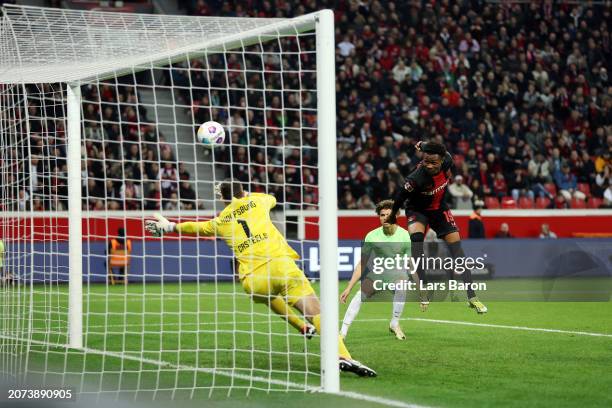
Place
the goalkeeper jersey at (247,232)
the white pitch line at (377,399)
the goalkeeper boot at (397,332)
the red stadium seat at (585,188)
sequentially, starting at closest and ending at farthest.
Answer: the white pitch line at (377,399) → the goalkeeper jersey at (247,232) → the goalkeeper boot at (397,332) → the red stadium seat at (585,188)

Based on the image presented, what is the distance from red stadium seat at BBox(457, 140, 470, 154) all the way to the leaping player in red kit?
1629 cm

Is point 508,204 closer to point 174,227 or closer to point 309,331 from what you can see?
point 309,331

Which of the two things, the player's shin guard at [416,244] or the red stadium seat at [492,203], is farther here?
the red stadium seat at [492,203]

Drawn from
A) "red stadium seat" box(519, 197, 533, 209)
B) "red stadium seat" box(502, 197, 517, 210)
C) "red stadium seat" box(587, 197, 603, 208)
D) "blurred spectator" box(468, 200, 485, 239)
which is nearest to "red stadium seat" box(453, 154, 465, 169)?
"red stadium seat" box(502, 197, 517, 210)

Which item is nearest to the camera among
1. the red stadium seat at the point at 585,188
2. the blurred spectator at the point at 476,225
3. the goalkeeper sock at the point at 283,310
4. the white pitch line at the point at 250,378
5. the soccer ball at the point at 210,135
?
the white pitch line at the point at 250,378

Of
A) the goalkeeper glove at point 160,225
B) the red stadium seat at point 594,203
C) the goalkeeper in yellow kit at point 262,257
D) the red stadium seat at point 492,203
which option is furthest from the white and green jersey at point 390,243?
the red stadium seat at point 594,203

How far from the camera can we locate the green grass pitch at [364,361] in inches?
346

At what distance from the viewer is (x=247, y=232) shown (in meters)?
10.2

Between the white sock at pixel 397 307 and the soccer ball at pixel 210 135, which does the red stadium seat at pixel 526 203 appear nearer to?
the white sock at pixel 397 307

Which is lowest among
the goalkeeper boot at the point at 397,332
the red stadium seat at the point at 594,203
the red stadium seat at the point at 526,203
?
the red stadium seat at the point at 594,203

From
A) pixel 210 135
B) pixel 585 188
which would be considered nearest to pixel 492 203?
pixel 585 188

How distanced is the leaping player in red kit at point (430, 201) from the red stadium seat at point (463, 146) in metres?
16.3

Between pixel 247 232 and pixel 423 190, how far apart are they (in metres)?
3.47

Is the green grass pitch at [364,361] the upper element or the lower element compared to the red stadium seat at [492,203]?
upper
